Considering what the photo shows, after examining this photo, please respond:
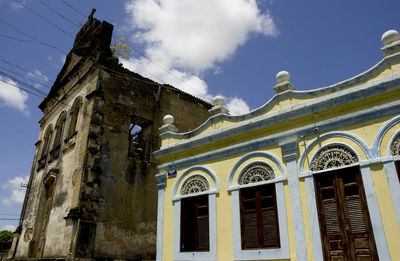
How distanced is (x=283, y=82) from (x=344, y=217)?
3.39 metres

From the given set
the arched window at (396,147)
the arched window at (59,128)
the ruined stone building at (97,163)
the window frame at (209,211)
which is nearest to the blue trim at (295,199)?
the arched window at (396,147)

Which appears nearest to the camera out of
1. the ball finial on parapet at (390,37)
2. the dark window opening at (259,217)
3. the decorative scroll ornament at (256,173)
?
the ball finial on parapet at (390,37)

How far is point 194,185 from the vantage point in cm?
873

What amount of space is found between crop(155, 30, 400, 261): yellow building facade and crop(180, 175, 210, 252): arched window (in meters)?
0.03

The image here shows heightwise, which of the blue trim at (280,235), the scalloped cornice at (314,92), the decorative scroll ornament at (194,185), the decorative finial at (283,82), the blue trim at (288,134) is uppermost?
the decorative finial at (283,82)

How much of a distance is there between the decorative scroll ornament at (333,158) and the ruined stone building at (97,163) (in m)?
7.70

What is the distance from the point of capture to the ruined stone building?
11.2 meters

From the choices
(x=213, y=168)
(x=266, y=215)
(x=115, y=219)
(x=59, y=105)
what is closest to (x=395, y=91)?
(x=266, y=215)

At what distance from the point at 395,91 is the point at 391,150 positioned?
3.68 ft

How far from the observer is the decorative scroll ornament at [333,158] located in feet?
21.1

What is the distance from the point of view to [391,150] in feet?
19.7

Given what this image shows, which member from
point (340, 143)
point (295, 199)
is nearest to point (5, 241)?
point (295, 199)

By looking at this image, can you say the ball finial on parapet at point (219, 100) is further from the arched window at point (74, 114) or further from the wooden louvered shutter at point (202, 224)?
the arched window at point (74, 114)

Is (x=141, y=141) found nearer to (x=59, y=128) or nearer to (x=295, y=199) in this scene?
(x=59, y=128)
